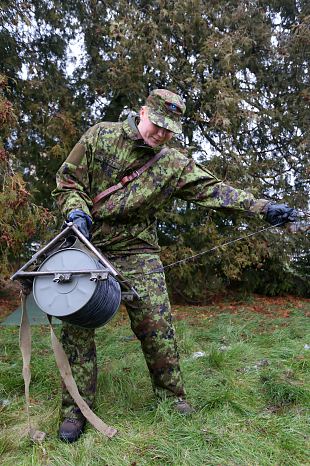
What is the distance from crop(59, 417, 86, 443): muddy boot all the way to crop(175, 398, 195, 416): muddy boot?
610 millimetres

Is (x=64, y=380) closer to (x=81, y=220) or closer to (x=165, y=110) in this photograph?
(x=81, y=220)

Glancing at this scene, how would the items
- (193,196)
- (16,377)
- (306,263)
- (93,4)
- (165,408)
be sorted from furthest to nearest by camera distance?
(306,263)
(93,4)
(16,377)
(193,196)
(165,408)

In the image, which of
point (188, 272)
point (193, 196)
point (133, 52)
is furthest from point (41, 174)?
point (193, 196)

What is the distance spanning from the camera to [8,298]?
885 centimetres

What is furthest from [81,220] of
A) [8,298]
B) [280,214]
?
[8,298]

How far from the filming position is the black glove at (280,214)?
120 inches

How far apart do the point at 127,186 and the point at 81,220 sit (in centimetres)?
45

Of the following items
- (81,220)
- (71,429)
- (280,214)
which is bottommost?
(71,429)

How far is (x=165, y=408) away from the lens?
308 centimetres

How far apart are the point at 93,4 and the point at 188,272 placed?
456cm

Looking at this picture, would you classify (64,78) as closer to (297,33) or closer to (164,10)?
(164,10)

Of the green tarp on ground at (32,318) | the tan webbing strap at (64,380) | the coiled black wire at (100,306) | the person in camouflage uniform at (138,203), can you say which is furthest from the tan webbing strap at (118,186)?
the green tarp on ground at (32,318)

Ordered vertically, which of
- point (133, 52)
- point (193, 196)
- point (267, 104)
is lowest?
point (193, 196)

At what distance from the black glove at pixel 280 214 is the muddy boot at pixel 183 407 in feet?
4.36
